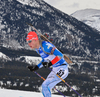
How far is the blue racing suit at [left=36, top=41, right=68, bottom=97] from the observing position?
614cm

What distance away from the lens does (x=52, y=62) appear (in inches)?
250

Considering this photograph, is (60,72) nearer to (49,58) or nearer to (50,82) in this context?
(50,82)

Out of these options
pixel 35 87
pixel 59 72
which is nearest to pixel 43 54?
pixel 59 72

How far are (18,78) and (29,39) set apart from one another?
176m

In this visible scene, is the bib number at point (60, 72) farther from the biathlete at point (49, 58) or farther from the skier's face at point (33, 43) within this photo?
the skier's face at point (33, 43)

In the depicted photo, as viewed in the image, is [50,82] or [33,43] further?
[50,82]

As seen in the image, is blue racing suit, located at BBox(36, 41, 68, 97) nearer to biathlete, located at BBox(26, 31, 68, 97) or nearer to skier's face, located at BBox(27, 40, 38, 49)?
biathlete, located at BBox(26, 31, 68, 97)

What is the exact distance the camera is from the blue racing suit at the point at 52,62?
242 inches

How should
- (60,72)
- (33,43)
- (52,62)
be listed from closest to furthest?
(33,43), (52,62), (60,72)

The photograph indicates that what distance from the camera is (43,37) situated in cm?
655

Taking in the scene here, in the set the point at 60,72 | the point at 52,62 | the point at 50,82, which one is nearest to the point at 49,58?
the point at 52,62

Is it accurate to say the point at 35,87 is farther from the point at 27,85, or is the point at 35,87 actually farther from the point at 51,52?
the point at 51,52

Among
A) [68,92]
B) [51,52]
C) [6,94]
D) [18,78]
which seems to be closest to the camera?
[51,52]

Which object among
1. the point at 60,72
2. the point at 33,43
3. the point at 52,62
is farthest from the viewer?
the point at 60,72
